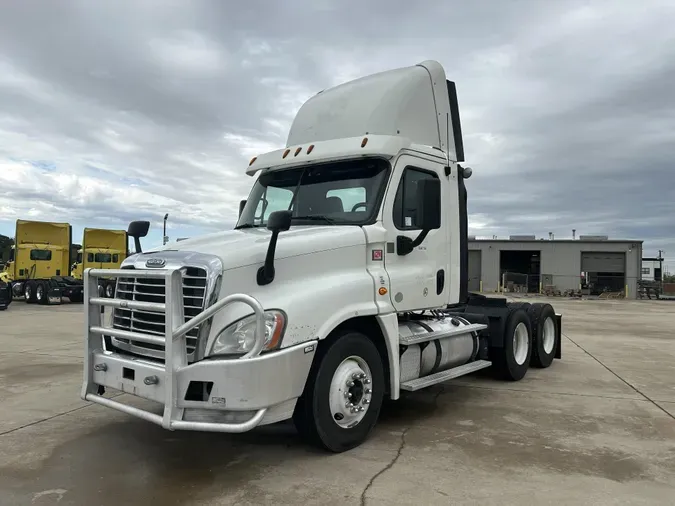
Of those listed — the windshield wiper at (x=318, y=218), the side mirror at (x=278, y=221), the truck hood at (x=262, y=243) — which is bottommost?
the truck hood at (x=262, y=243)

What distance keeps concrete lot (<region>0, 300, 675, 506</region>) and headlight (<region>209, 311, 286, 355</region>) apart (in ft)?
3.34

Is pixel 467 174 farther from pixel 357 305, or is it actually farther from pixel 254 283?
pixel 254 283

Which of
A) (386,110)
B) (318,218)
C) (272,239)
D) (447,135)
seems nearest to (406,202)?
(318,218)

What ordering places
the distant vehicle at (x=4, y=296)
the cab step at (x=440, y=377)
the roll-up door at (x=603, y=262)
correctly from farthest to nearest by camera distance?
the roll-up door at (x=603, y=262) < the distant vehicle at (x=4, y=296) < the cab step at (x=440, y=377)

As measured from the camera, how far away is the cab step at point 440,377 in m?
5.36

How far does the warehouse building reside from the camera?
137 ft

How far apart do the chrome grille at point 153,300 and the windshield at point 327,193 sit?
5.02 ft

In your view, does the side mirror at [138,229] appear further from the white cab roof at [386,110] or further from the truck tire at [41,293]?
the truck tire at [41,293]

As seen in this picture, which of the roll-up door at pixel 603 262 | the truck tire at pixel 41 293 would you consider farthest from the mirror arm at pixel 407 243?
the roll-up door at pixel 603 262

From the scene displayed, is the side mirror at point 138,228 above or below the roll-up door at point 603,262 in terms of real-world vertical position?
below

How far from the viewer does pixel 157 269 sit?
428 cm

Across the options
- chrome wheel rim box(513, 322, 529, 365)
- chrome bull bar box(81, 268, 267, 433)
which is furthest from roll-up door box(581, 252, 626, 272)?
chrome bull bar box(81, 268, 267, 433)

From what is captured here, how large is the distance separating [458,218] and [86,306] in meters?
4.18

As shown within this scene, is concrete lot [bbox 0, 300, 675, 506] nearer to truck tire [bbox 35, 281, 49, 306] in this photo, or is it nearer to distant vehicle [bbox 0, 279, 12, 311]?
distant vehicle [bbox 0, 279, 12, 311]
